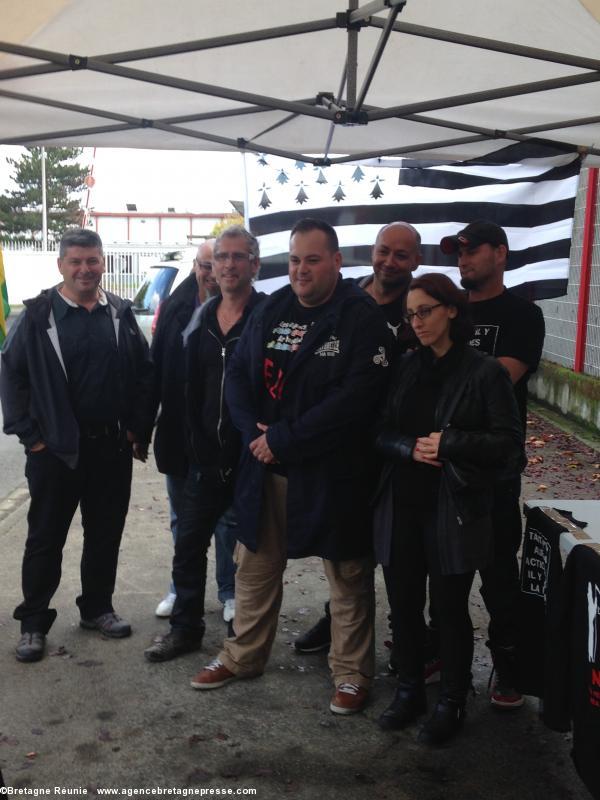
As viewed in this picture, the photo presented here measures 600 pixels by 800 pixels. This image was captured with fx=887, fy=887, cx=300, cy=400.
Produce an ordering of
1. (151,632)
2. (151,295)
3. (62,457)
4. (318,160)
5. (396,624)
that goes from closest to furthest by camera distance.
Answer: (396,624), (62,457), (151,632), (318,160), (151,295)

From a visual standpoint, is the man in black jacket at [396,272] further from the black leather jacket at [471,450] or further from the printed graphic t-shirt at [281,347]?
the black leather jacket at [471,450]

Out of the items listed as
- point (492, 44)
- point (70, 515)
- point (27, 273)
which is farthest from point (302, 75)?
point (27, 273)

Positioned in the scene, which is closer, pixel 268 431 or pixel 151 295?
pixel 268 431

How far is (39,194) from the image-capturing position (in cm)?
7456

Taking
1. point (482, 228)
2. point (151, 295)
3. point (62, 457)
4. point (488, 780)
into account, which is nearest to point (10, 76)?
point (62, 457)

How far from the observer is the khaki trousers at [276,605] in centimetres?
413

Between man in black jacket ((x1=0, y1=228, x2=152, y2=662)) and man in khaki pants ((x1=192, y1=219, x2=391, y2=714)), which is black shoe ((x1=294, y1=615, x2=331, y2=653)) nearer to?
man in khaki pants ((x1=192, y1=219, x2=391, y2=714))

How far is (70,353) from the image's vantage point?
15.2ft

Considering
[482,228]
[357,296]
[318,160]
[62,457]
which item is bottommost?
[62,457]

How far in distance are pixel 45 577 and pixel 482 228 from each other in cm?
289

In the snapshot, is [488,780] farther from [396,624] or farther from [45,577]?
[45,577]

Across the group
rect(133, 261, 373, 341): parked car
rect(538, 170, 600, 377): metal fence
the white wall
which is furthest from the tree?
rect(538, 170, 600, 377): metal fence

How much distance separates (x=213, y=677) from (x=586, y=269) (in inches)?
308

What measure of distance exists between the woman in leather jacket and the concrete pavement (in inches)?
8.6
